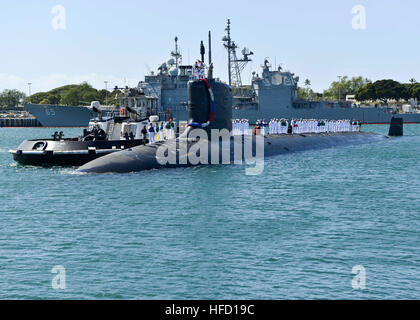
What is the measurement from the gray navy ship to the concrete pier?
1306 centimetres

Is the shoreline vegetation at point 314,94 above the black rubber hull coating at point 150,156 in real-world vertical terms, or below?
above

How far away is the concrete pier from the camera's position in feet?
411

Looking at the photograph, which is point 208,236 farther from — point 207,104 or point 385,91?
point 385,91

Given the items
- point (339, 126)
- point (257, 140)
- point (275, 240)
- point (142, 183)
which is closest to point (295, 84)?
point (339, 126)

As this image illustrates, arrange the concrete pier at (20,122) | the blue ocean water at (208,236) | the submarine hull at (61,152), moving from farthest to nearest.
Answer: the concrete pier at (20,122) < the submarine hull at (61,152) < the blue ocean water at (208,236)

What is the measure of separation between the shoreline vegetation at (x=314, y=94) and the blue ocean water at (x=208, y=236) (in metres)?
90.8

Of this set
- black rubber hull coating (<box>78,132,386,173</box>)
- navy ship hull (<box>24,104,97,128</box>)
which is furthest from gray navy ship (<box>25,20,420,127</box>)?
black rubber hull coating (<box>78,132,386,173</box>)

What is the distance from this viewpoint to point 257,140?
3291cm

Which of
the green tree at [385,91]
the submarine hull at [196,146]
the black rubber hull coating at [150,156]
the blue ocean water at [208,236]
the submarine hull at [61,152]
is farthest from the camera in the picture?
the green tree at [385,91]

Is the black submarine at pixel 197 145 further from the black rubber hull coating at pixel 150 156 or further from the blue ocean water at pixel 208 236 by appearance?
the blue ocean water at pixel 208 236

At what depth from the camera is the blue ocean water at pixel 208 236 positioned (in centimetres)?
1088

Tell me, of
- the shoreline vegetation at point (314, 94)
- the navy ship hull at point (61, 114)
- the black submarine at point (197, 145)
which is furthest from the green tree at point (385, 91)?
the black submarine at point (197, 145)

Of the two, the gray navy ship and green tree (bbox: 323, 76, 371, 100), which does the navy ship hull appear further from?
green tree (bbox: 323, 76, 371, 100)

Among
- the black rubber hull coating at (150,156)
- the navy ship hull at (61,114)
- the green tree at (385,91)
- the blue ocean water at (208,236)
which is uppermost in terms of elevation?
the green tree at (385,91)
